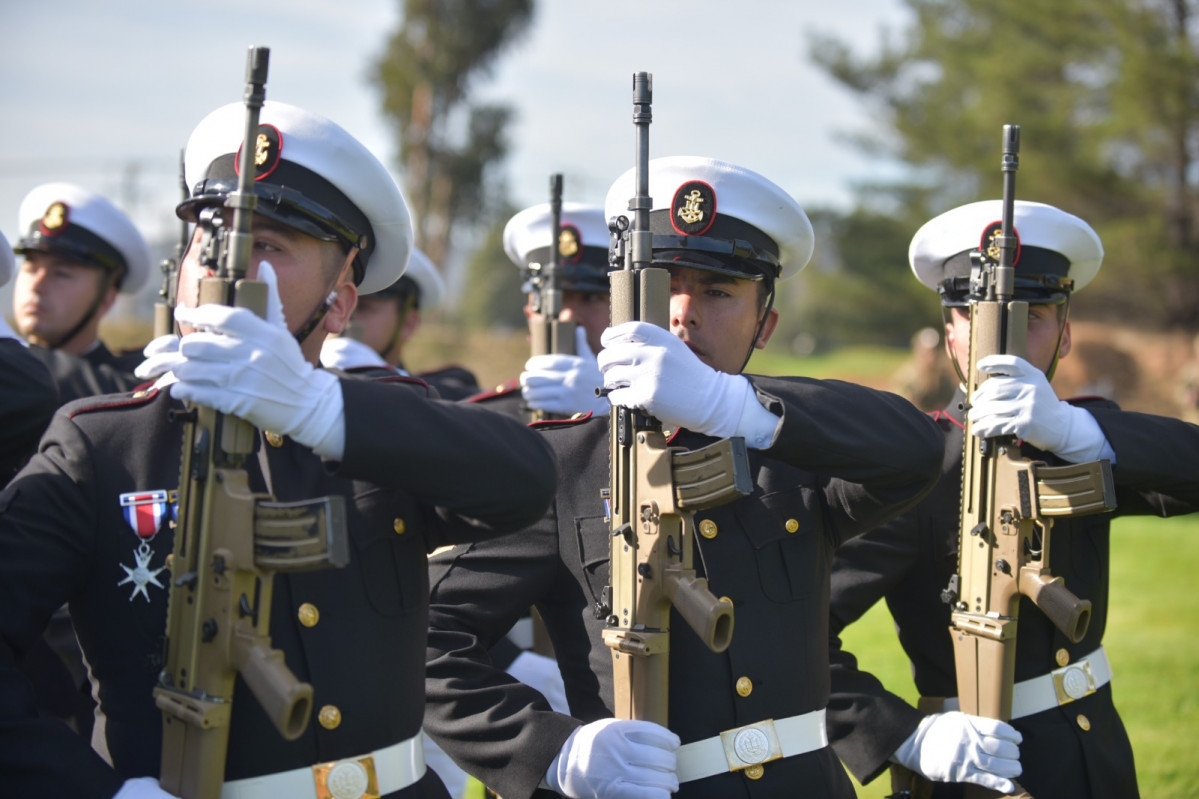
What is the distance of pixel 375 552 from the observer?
285cm

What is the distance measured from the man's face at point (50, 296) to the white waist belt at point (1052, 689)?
483 cm

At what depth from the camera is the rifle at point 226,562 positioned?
2467mm

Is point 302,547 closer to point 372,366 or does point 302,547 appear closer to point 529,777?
point 529,777

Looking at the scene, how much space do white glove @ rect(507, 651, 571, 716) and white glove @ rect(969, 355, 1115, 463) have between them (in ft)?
7.23

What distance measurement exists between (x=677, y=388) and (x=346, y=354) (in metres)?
3.63

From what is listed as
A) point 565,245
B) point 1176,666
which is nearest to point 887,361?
point 1176,666

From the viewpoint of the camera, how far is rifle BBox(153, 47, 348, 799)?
247 centimetres

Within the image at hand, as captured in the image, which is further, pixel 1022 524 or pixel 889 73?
pixel 889 73

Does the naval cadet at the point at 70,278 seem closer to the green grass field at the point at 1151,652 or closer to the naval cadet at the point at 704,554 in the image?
the naval cadet at the point at 704,554

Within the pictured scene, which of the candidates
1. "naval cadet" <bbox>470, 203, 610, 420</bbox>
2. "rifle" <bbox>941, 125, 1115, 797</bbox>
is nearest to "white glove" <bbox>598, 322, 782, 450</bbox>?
"rifle" <bbox>941, 125, 1115, 797</bbox>

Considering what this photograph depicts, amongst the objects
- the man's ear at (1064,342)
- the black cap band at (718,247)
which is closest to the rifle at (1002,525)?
the man's ear at (1064,342)

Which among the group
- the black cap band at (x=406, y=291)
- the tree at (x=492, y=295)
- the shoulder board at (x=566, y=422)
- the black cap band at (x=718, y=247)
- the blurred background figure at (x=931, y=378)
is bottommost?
the shoulder board at (x=566, y=422)

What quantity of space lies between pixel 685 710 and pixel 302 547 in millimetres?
1182

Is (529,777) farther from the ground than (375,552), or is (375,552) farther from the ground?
(375,552)
